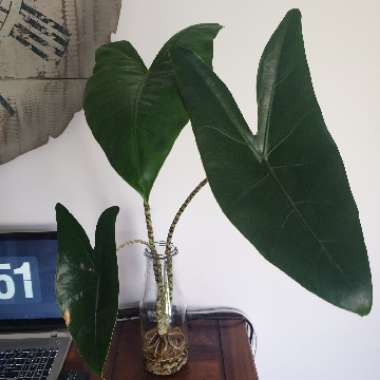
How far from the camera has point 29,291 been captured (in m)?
1.01

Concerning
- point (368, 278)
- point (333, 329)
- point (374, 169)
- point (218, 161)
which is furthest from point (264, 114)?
point (333, 329)

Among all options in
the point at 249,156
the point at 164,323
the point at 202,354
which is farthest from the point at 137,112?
the point at 202,354

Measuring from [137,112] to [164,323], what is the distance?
17.3 inches

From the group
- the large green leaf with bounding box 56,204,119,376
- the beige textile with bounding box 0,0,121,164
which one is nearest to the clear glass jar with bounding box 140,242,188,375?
the large green leaf with bounding box 56,204,119,376

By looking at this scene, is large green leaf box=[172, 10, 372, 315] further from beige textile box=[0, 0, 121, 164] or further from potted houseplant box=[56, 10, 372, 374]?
beige textile box=[0, 0, 121, 164]

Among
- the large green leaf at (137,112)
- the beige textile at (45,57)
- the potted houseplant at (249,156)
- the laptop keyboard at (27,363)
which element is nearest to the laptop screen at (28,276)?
the laptop keyboard at (27,363)

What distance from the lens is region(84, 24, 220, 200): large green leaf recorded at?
0.51m

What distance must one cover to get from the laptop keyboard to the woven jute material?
A: 20cm

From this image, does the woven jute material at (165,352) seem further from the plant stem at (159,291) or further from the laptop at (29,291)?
the laptop at (29,291)

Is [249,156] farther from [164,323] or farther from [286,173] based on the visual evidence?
[164,323]

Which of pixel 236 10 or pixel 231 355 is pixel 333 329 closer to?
pixel 231 355

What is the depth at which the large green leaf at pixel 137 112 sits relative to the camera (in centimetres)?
51

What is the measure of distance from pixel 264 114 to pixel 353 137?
0.54 m

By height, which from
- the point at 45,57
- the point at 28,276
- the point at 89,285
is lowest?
the point at 28,276
